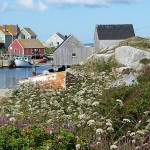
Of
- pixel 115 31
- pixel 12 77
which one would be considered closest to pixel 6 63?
pixel 115 31

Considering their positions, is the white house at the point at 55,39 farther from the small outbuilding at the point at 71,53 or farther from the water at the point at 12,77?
the small outbuilding at the point at 71,53

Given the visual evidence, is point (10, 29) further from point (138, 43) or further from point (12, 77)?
point (138, 43)

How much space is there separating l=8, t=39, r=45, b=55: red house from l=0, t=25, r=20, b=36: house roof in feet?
52.8

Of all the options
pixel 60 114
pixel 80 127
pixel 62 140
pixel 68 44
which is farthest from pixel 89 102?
pixel 68 44

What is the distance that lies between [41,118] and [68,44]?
69.3m

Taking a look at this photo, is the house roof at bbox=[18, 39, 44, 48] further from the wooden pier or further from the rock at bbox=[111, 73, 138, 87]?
the rock at bbox=[111, 73, 138, 87]

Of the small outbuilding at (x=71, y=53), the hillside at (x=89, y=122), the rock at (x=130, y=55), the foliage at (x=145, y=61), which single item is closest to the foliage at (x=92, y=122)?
the hillside at (x=89, y=122)

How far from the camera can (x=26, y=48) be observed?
385ft

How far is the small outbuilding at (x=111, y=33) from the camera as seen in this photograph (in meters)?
67.6

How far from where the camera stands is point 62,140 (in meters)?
5.84

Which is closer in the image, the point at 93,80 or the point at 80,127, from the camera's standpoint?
the point at 80,127

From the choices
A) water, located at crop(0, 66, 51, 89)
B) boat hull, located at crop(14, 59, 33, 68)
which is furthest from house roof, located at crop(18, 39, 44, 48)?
water, located at crop(0, 66, 51, 89)

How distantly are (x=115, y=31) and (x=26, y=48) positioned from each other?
1932 inches

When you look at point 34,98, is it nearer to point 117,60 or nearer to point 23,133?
point 23,133
